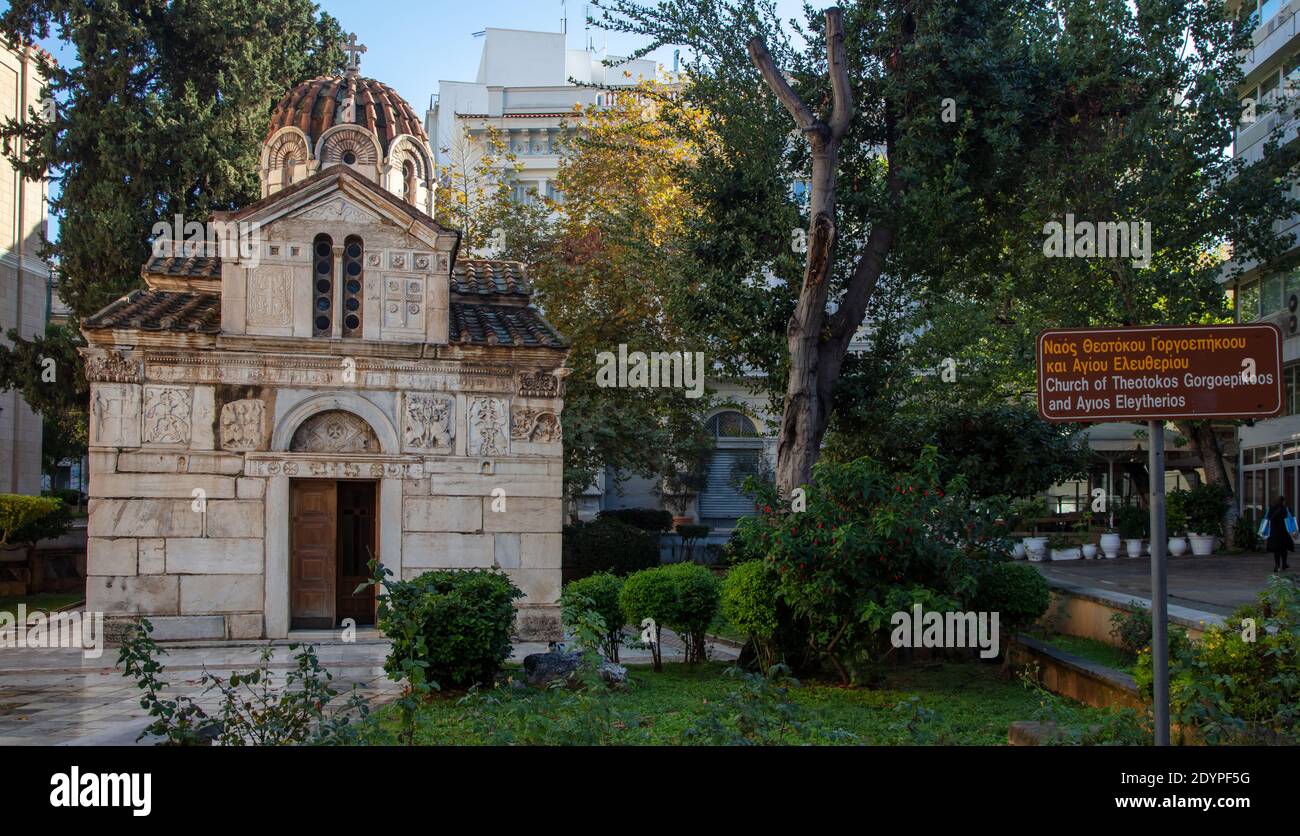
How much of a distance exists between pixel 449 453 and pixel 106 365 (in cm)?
509

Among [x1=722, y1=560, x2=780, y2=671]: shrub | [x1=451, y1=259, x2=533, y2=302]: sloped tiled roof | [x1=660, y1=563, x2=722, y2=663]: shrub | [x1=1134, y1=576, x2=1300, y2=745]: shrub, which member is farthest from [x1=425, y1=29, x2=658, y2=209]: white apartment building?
[x1=1134, y1=576, x2=1300, y2=745]: shrub

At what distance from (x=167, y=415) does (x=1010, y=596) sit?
1200 cm

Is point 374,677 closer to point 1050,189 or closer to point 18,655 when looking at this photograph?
point 18,655

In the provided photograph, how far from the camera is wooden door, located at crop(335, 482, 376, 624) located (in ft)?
54.7

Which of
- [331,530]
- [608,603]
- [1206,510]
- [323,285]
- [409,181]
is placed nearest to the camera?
[608,603]

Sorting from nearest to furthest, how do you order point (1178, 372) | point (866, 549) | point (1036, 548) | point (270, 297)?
point (1178, 372)
point (866, 549)
point (270, 297)
point (1036, 548)

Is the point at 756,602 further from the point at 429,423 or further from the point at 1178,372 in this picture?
the point at 429,423

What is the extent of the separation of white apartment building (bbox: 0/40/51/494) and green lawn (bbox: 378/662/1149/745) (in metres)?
25.0

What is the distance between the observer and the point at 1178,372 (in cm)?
600

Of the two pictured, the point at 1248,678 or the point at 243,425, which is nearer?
the point at 1248,678

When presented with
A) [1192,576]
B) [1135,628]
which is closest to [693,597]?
[1135,628]

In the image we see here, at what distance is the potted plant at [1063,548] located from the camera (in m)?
25.5

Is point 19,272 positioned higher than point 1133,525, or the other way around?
Answer: point 19,272
